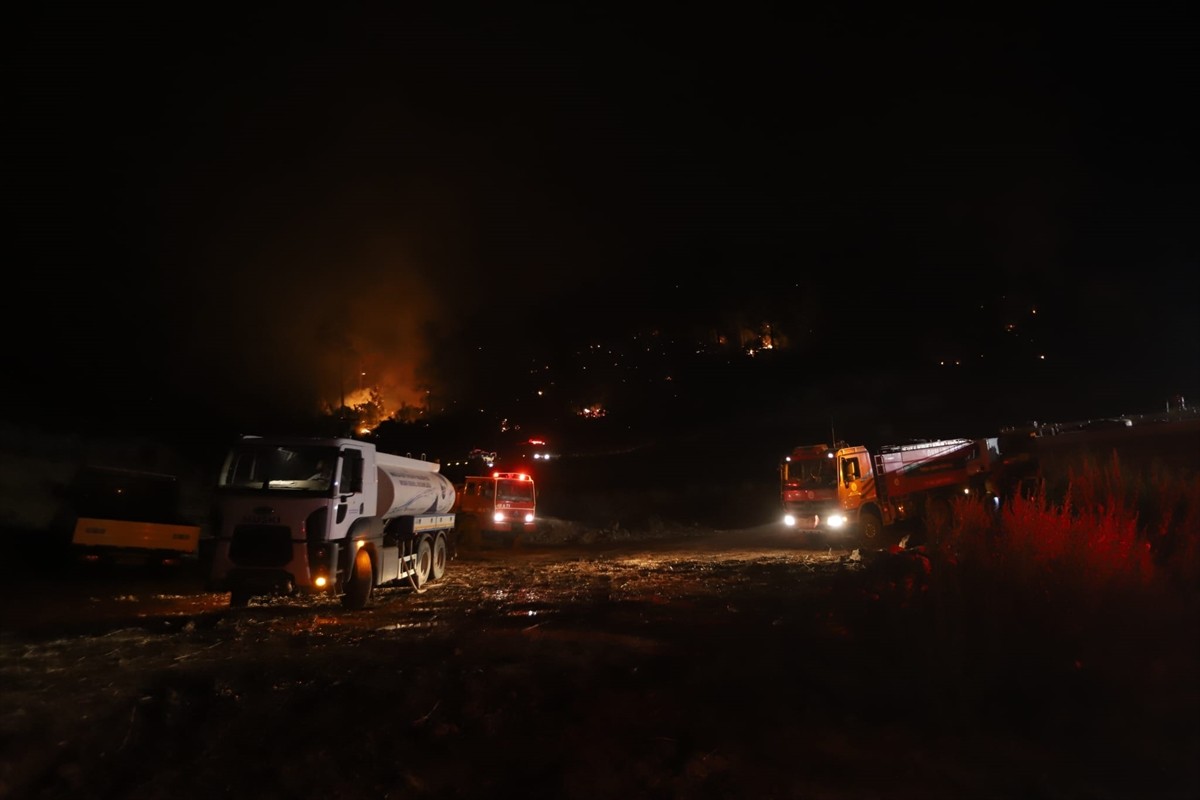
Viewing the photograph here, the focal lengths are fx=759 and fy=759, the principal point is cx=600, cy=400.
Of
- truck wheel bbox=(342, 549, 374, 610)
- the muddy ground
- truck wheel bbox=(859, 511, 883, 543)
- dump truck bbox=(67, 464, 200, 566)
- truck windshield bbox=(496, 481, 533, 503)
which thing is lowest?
the muddy ground

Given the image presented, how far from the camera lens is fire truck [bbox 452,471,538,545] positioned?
82.9 feet

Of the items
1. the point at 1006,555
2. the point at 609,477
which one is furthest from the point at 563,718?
the point at 609,477

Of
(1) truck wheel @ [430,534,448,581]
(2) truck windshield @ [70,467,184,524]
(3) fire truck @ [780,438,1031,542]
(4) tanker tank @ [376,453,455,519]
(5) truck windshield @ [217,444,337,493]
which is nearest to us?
(5) truck windshield @ [217,444,337,493]

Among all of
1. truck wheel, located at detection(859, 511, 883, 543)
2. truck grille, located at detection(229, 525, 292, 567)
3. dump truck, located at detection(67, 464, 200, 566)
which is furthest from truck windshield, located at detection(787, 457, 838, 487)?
dump truck, located at detection(67, 464, 200, 566)

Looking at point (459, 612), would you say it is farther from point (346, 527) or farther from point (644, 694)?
point (644, 694)

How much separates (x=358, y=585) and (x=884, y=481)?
15516 millimetres

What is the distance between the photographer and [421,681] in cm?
711

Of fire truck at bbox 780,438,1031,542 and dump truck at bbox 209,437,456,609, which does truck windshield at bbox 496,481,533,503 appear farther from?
dump truck at bbox 209,437,456,609

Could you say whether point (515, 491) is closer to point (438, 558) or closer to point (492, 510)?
point (492, 510)

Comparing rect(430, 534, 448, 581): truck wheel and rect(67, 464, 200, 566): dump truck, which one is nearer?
rect(67, 464, 200, 566): dump truck

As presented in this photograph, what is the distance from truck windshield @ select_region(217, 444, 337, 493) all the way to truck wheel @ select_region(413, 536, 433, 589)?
12.0 ft

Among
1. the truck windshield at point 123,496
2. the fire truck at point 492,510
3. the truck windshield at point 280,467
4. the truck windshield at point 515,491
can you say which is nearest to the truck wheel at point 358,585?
the truck windshield at point 280,467

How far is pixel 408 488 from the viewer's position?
14398 millimetres

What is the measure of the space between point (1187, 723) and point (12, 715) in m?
8.98
